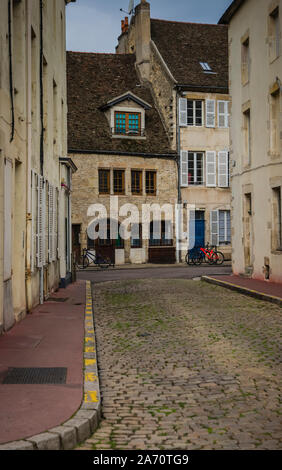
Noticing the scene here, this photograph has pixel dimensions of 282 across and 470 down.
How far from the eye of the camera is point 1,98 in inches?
333

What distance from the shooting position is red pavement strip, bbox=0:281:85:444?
173 inches

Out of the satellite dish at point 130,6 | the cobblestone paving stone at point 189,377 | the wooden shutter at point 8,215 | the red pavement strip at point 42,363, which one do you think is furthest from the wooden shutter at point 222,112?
the wooden shutter at point 8,215

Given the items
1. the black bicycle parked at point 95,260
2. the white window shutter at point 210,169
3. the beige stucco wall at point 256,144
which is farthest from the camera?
the white window shutter at point 210,169

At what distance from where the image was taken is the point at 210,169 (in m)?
33.3

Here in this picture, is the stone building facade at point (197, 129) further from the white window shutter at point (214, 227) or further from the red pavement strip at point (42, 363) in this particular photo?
the red pavement strip at point (42, 363)

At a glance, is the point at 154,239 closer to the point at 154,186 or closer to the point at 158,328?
the point at 154,186

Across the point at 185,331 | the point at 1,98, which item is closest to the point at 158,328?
the point at 185,331

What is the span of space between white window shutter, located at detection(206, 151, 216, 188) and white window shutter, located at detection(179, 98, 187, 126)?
2.22 metres

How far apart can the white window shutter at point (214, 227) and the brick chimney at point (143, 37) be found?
30.7ft

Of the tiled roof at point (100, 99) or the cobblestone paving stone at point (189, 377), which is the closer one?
the cobblestone paving stone at point (189, 377)

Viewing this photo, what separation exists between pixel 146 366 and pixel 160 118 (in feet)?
94.4

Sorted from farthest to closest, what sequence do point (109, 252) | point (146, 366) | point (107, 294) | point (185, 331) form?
1. point (109, 252)
2. point (107, 294)
3. point (185, 331)
4. point (146, 366)

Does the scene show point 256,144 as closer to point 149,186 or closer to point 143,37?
point 149,186

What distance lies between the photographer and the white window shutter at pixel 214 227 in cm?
3334
